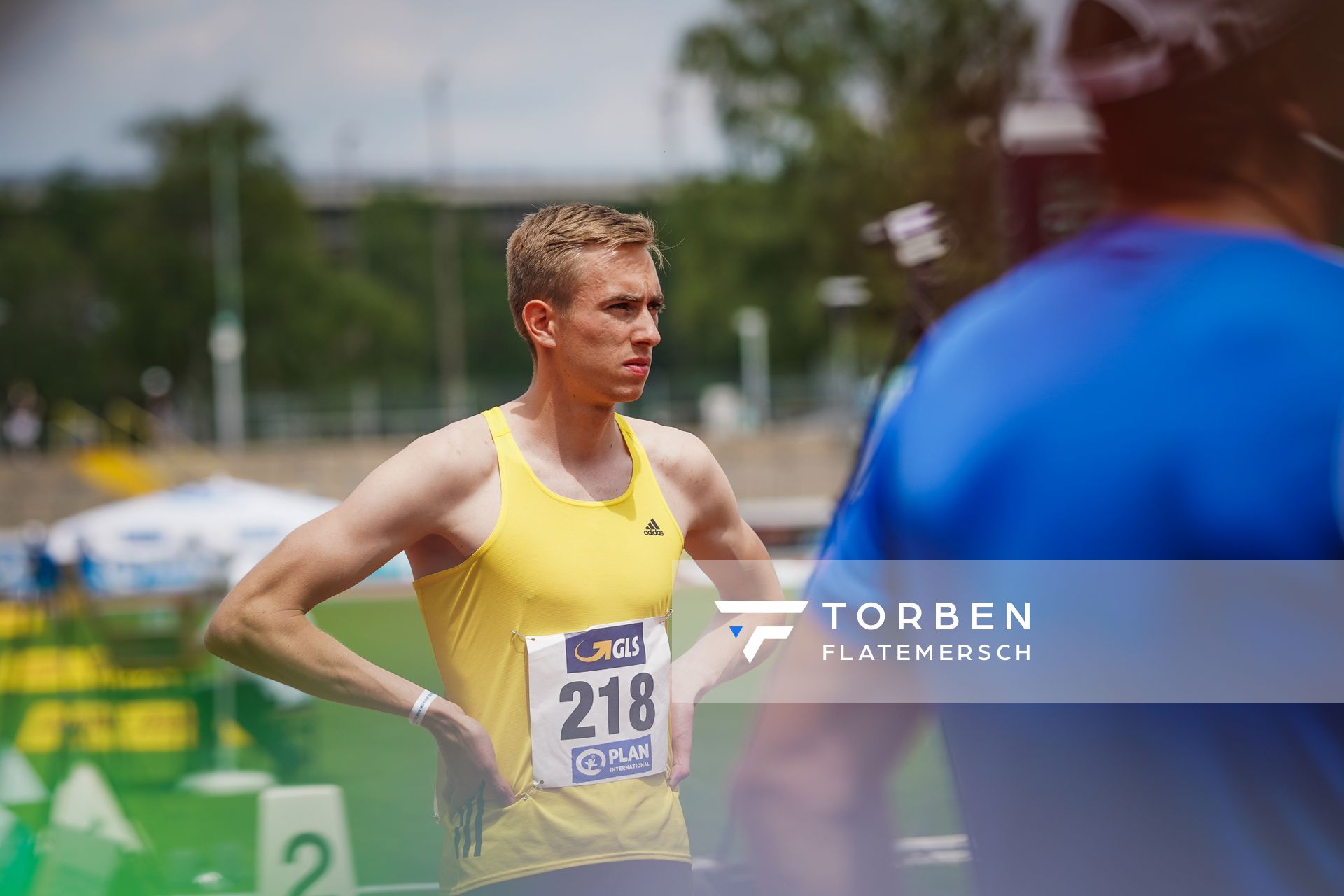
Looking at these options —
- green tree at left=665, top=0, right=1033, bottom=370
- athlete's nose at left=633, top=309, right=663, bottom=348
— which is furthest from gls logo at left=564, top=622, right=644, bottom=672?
green tree at left=665, top=0, right=1033, bottom=370

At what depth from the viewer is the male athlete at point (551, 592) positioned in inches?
60.4

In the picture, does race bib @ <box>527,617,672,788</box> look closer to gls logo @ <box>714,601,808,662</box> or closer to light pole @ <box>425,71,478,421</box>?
gls logo @ <box>714,601,808,662</box>

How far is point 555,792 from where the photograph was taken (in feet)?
5.50

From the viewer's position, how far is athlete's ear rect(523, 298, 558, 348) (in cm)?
157

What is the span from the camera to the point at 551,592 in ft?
5.24

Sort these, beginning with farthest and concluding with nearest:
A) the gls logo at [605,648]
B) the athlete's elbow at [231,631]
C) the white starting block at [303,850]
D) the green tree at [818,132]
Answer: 1. the green tree at [818,132]
2. the white starting block at [303,850]
3. the gls logo at [605,648]
4. the athlete's elbow at [231,631]

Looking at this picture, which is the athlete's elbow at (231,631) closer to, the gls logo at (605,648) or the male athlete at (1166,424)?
the gls logo at (605,648)

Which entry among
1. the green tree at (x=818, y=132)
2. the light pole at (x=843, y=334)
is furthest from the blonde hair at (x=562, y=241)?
the green tree at (x=818, y=132)

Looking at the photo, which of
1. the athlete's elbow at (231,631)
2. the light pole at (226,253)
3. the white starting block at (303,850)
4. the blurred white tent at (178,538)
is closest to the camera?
the athlete's elbow at (231,631)

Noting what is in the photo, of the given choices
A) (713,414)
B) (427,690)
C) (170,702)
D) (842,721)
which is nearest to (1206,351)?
(842,721)

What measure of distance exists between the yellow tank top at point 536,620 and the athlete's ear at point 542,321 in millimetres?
105

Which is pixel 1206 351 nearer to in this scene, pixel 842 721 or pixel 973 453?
pixel 973 453

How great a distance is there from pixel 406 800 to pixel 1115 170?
6.92 ft

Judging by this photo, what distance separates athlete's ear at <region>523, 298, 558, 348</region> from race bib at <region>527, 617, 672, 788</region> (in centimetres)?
33
